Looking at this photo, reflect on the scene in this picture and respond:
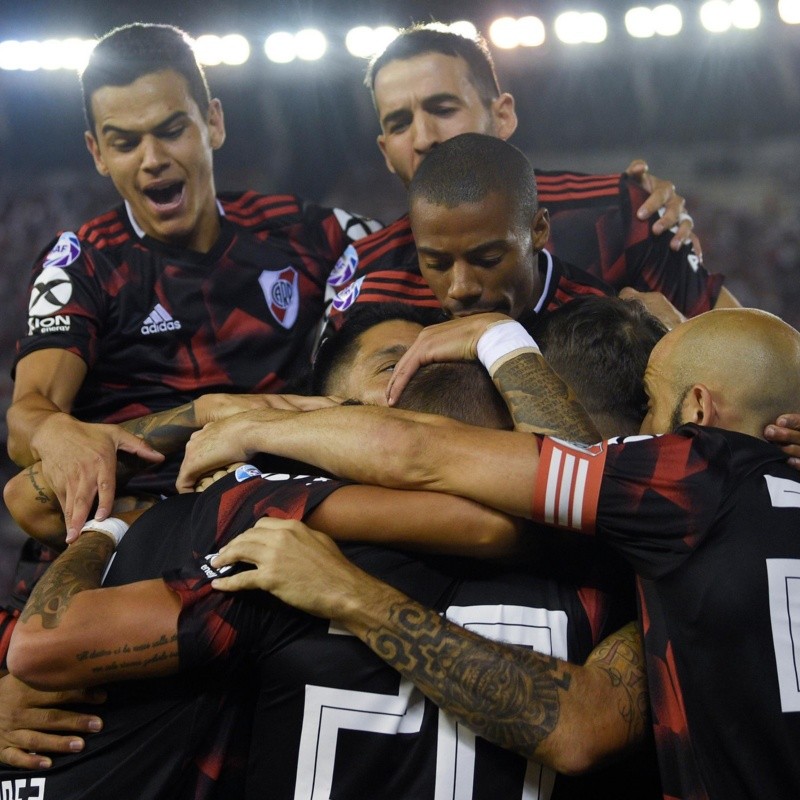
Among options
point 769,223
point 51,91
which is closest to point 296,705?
point 51,91

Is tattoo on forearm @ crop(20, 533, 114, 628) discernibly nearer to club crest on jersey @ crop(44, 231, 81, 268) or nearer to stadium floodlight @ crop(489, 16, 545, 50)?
club crest on jersey @ crop(44, 231, 81, 268)

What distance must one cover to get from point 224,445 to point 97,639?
1.71 feet

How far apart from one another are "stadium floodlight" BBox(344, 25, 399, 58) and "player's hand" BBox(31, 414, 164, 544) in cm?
362

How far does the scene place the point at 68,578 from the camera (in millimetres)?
1971

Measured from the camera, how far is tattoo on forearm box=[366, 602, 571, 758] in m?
1.76

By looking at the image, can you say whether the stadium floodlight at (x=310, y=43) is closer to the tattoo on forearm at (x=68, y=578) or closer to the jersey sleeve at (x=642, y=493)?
the tattoo on forearm at (x=68, y=578)

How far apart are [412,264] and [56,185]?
4213 millimetres

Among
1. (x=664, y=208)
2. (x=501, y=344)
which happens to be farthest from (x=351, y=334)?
(x=664, y=208)

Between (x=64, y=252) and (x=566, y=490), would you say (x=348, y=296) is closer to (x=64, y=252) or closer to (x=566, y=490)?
(x=64, y=252)

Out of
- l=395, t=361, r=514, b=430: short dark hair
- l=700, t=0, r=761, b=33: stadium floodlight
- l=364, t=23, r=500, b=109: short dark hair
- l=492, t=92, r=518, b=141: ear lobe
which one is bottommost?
l=395, t=361, r=514, b=430: short dark hair

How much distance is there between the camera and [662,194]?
346 centimetres

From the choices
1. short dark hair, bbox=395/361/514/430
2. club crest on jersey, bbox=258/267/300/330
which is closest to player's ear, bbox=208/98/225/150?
club crest on jersey, bbox=258/267/300/330

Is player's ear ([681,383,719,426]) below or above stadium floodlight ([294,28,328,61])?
below

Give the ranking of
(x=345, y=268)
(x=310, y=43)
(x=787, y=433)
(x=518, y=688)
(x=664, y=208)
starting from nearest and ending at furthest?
(x=518, y=688)
(x=787, y=433)
(x=345, y=268)
(x=664, y=208)
(x=310, y=43)
